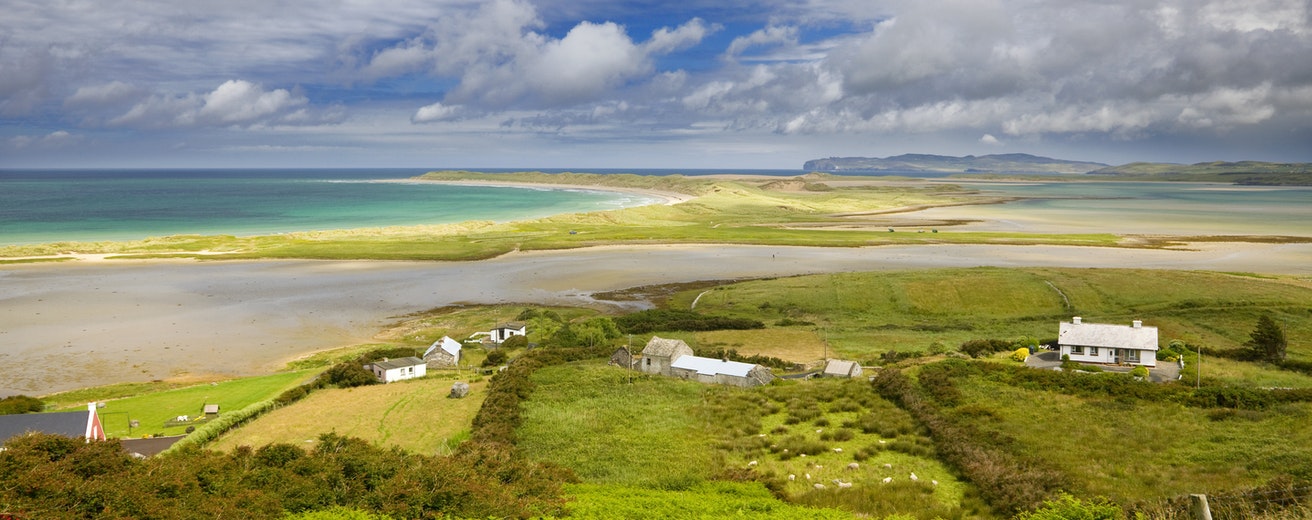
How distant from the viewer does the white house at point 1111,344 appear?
106ft

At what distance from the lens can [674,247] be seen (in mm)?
92250

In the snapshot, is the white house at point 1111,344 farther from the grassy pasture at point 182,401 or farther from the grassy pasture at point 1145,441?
the grassy pasture at point 182,401

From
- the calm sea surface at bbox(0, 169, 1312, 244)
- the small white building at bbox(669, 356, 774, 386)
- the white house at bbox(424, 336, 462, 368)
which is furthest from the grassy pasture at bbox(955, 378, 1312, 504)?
the calm sea surface at bbox(0, 169, 1312, 244)

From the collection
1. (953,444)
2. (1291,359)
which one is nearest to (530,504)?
(953,444)

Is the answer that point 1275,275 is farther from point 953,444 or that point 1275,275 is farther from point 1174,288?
point 953,444

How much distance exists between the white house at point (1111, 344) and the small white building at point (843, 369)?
28.6 feet

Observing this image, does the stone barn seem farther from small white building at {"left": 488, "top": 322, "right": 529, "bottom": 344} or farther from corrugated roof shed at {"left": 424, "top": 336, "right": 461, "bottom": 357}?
small white building at {"left": 488, "top": 322, "right": 529, "bottom": 344}

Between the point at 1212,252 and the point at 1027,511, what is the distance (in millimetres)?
85043

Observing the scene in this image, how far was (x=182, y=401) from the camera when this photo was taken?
31.1 meters

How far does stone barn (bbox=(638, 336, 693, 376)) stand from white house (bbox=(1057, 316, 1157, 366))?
16.2 metres

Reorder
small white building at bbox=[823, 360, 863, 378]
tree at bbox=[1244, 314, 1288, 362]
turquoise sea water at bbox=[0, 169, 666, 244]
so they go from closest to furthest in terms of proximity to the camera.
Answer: small white building at bbox=[823, 360, 863, 378] → tree at bbox=[1244, 314, 1288, 362] → turquoise sea water at bbox=[0, 169, 666, 244]

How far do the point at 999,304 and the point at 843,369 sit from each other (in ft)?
83.0

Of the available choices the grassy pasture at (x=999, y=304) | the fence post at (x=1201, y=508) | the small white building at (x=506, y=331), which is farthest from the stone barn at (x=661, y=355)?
the fence post at (x=1201, y=508)

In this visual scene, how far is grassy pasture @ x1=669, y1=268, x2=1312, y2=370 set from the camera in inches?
1706
